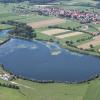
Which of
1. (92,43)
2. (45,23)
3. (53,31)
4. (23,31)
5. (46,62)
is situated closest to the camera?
(46,62)

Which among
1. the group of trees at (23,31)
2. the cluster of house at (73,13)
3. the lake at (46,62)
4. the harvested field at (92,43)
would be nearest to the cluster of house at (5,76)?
the lake at (46,62)

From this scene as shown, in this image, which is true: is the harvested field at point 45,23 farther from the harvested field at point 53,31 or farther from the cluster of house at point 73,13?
the cluster of house at point 73,13

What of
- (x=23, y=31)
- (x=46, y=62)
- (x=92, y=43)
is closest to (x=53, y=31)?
(x=23, y=31)

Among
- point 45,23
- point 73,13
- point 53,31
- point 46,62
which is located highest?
point 73,13

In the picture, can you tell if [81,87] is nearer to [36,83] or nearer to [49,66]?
[36,83]

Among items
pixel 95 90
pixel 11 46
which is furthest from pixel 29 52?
pixel 95 90

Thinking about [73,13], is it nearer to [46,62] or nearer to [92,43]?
[92,43]

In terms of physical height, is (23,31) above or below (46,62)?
above

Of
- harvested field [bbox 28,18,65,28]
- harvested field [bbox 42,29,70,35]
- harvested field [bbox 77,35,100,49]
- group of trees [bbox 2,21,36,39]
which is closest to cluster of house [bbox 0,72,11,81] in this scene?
harvested field [bbox 77,35,100,49]

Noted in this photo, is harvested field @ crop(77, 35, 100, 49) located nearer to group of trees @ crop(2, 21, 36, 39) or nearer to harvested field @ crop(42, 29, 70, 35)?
harvested field @ crop(42, 29, 70, 35)
